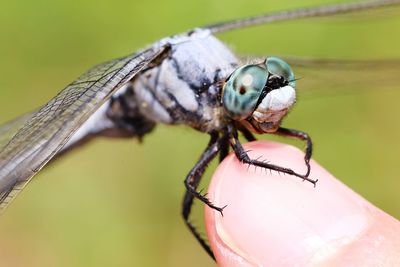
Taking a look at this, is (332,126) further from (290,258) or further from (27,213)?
(290,258)

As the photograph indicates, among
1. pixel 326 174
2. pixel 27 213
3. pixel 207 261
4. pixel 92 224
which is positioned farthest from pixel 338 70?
pixel 27 213

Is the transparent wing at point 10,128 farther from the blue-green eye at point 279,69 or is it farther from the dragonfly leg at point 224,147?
the blue-green eye at point 279,69

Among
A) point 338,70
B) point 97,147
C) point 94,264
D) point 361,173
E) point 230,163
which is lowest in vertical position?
point 361,173

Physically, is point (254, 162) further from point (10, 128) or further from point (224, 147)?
point (10, 128)

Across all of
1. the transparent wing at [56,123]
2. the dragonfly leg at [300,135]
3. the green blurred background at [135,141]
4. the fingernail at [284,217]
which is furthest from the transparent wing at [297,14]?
the fingernail at [284,217]

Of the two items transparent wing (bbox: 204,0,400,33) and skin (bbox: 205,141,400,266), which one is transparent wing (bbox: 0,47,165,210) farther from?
skin (bbox: 205,141,400,266)

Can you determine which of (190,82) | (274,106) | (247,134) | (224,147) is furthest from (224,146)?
(274,106)
